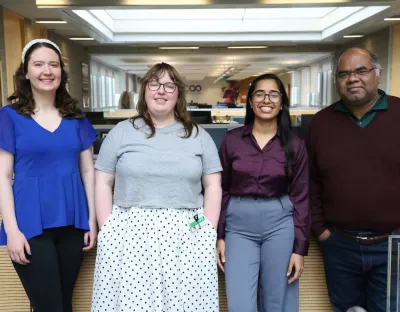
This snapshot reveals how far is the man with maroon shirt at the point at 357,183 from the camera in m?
1.87

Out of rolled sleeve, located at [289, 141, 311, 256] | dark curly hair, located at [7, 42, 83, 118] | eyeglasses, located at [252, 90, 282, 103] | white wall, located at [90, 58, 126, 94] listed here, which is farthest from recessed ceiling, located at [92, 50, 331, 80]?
rolled sleeve, located at [289, 141, 311, 256]

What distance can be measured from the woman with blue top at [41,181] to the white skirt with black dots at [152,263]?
16 centimetres

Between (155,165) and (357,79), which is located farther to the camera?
(357,79)

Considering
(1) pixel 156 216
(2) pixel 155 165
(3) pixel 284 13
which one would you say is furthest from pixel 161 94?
(3) pixel 284 13

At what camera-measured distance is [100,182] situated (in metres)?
1.77

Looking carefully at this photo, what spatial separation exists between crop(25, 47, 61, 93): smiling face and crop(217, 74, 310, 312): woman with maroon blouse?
0.83m

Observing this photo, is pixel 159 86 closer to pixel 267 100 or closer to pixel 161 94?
pixel 161 94

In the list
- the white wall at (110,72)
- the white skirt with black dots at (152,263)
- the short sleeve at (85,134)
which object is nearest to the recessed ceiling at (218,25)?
the white wall at (110,72)

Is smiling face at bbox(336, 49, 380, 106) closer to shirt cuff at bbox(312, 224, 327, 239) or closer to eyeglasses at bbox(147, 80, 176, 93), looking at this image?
shirt cuff at bbox(312, 224, 327, 239)

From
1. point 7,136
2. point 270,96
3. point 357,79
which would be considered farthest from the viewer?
point 357,79

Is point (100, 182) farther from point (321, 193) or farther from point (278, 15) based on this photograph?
point (278, 15)

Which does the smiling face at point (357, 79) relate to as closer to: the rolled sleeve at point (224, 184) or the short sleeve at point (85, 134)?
the rolled sleeve at point (224, 184)

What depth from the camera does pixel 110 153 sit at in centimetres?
174

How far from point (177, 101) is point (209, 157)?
28 cm
